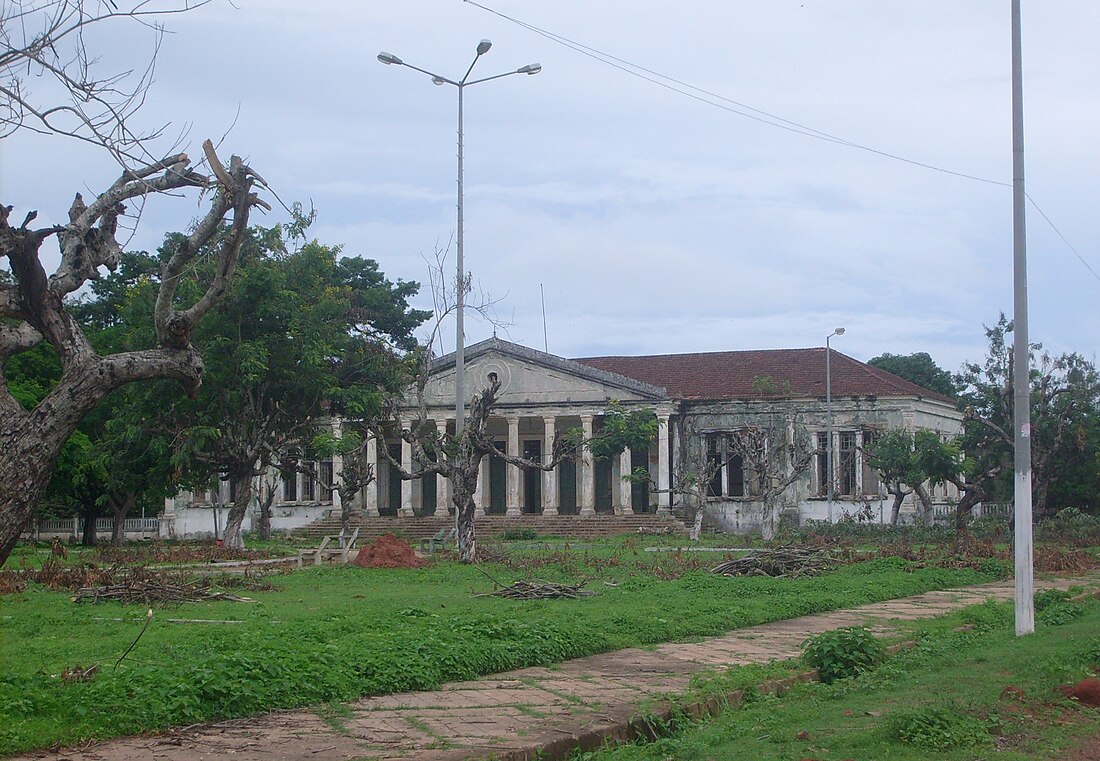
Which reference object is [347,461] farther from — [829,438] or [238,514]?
[829,438]

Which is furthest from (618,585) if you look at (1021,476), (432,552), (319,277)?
Result: (319,277)

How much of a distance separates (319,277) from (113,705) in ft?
88.9

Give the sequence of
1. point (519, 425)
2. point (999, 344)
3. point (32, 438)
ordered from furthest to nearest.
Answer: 1. point (519, 425)
2. point (999, 344)
3. point (32, 438)

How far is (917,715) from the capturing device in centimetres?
735

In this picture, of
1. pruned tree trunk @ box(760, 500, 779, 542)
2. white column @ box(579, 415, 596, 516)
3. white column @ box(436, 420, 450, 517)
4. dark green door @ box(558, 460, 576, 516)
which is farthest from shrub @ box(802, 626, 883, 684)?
dark green door @ box(558, 460, 576, 516)

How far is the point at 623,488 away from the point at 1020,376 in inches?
1354

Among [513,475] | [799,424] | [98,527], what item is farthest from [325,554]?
[799,424]

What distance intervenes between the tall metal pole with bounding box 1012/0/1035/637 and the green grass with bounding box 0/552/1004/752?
3079 mm

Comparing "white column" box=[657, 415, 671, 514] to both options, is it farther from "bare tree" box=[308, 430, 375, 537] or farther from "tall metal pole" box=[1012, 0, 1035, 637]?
"tall metal pole" box=[1012, 0, 1035, 637]

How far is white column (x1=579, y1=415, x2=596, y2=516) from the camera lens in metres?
46.4

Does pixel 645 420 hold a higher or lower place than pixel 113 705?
higher

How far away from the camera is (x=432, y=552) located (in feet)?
95.2

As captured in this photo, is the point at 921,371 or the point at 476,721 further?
the point at 921,371

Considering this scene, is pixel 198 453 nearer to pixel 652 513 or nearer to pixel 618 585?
pixel 618 585
